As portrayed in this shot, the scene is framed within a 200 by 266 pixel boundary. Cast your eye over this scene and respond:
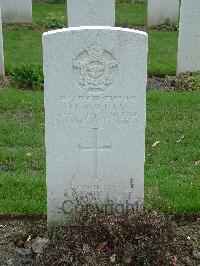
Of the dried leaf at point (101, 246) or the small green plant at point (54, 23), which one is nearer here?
the dried leaf at point (101, 246)

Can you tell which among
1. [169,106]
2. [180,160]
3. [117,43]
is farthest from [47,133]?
[169,106]

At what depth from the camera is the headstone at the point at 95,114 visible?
4.05 metres

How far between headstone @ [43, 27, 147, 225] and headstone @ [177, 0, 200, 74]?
17.5 feet

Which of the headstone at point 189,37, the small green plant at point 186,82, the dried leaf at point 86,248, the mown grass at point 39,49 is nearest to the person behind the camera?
the dried leaf at point 86,248

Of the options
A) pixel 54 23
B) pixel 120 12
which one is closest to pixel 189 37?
pixel 54 23

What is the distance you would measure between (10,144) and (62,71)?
2.47 meters

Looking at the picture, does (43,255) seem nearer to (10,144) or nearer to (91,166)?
(91,166)

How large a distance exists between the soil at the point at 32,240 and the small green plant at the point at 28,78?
406 cm

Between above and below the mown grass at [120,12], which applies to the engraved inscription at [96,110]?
below

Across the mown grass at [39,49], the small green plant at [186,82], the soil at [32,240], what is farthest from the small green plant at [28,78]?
the soil at [32,240]

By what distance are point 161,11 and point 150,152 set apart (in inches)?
346

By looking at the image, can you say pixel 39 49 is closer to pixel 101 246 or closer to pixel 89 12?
pixel 89 12

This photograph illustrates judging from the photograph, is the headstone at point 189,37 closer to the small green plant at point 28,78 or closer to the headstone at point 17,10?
the small green plant at point 28,78

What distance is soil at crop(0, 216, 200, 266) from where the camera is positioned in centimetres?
414
